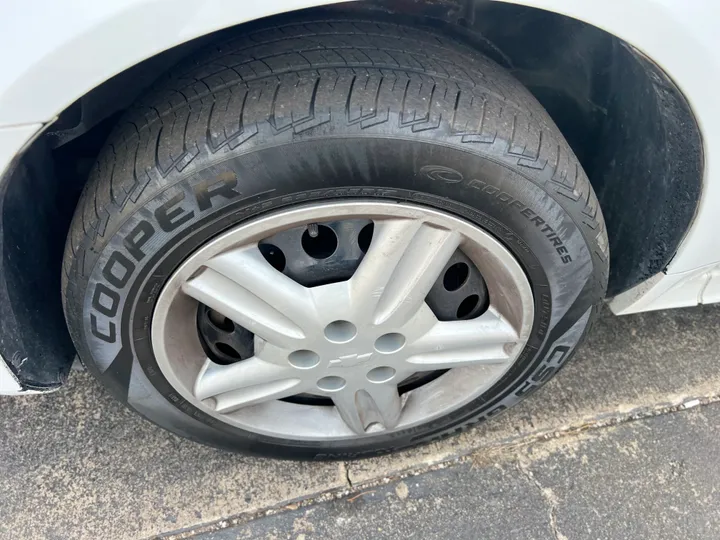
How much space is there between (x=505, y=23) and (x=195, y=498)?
5.10ft

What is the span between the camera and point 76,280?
1292mm

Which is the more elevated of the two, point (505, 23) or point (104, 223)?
point (505, 23)

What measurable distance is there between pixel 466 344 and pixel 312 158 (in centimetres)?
65

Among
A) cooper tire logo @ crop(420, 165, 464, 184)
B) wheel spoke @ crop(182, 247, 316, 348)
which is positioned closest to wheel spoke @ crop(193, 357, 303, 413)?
wheel spoke @ crop(182, 247, 316, 348)

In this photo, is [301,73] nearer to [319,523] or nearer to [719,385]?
[319,523]

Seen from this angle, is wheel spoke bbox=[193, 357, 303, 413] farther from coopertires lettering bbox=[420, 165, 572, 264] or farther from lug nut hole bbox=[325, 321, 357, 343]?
coopertires lettering bbox=[420, 165, 572, 264]

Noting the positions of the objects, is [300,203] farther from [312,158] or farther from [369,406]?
[369,406]

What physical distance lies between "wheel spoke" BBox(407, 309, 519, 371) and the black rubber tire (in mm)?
195

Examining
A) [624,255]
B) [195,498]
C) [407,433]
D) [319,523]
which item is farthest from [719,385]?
[195,498]

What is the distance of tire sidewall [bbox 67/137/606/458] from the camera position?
1.15 m

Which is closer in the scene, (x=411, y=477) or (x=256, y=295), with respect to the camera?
(x=256, y=295)

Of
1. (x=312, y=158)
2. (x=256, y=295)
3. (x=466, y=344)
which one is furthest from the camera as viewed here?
(x=466, y=344)

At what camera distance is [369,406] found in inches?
65.5

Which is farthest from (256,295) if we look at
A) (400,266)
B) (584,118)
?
(584,118)
